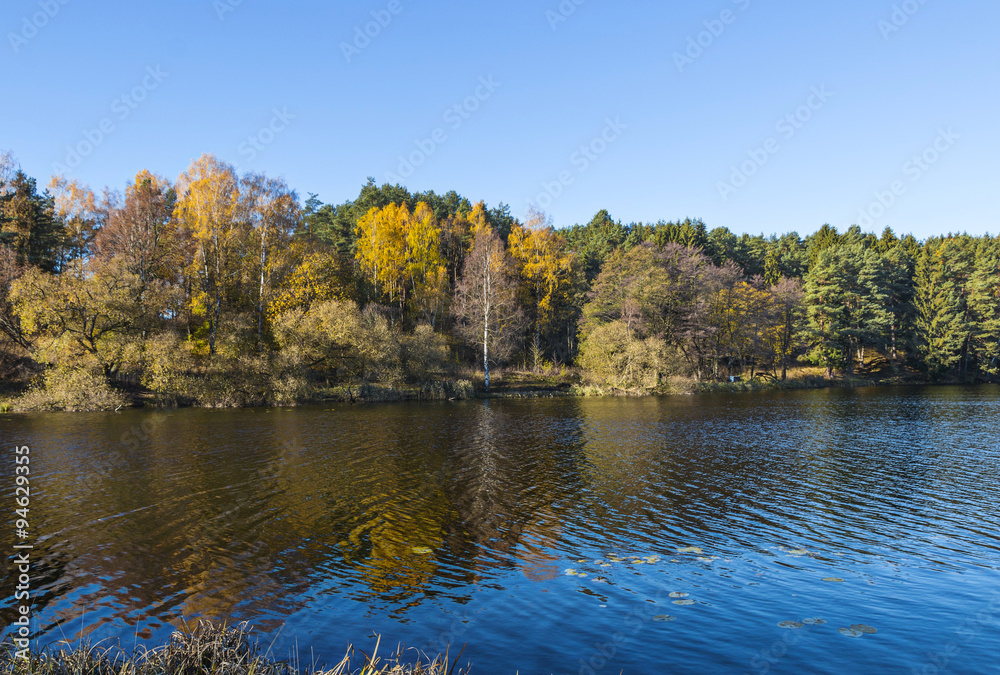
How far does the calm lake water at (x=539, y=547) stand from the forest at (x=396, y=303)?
15.4 m

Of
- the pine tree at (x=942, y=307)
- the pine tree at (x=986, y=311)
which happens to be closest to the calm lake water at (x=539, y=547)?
the pine tree at (x=942, y=307)

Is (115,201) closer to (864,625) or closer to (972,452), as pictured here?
(864,625)

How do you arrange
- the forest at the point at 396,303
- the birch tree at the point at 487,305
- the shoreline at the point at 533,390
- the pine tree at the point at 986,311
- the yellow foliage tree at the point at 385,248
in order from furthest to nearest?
1. the pine tree at the point at 986,311
2. the yellow foliage tree at the point at 385,248
3. the birch tree at the point at 487,305
4. the shoreline at the point at 533,390
5. the forest at the point at 396,303

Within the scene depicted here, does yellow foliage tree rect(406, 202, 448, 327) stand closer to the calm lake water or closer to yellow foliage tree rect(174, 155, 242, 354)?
yellow foliage tree rect(174, 155, 242, 354)

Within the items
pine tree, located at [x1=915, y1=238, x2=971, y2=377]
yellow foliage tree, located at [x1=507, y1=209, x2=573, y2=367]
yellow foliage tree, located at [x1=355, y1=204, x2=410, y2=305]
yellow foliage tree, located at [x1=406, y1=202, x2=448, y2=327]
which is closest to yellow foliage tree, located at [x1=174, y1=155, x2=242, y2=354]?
yellow foliage tree, located at [x1=355, y1=204, x2=410, y2=305]

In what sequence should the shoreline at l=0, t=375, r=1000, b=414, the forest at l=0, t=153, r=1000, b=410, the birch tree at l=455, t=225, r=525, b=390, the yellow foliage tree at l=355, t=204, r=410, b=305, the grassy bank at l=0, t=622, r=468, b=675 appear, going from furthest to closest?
the yellow foliage tree at l=355, t=204, r=410, b=305 → the birch tree at l=455, t=225, r=525, b=390 → the shoreline at l=0, t=375, r=1000, b=414 → the forest at l=0, t=153, r=1000, b=410 → the grassy bank at l=0, t=622, r=468, b=675

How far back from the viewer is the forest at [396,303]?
39.0m

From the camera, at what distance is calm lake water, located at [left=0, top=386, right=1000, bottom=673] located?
317 inches

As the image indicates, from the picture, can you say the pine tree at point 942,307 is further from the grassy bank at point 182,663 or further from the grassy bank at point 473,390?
the grassy bank at point 182,663

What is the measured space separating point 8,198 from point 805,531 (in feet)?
198

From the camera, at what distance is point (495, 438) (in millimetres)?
26672

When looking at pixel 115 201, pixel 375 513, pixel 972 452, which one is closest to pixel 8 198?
pixel 115 201

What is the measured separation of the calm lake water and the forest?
50.7 ft

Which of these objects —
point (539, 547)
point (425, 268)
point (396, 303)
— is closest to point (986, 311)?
point (425, 268)
